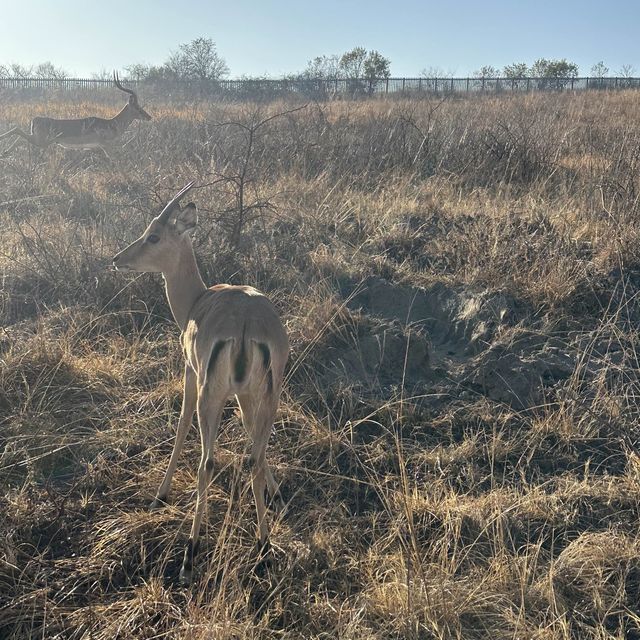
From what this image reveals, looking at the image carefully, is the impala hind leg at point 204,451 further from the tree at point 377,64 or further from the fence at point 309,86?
the tree at point 377,64

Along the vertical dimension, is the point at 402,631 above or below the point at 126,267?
below

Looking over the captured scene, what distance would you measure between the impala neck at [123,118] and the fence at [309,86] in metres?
5.68

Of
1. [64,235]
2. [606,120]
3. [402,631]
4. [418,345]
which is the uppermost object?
[606,120]

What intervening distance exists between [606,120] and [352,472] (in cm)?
1166

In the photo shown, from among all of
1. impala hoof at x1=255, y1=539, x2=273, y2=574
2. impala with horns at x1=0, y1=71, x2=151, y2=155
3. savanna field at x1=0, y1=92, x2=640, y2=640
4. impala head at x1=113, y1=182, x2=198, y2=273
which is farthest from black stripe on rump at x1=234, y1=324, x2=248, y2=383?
impala with horns at x1=0, y1=71, x2=151, y2=155

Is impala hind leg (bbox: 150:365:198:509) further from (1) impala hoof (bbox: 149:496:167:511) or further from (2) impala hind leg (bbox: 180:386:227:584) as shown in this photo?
(2) impala hind leg (bbox: 180:386:227:584)

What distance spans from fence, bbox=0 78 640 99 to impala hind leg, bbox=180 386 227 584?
49.2 ft

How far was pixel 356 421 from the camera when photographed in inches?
150

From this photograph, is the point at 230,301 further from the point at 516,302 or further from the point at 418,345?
the point at 516,302

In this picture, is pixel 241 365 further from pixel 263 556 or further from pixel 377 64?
pixel 377 64

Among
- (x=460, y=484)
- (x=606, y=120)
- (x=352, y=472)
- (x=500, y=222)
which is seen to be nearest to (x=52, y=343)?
(x=352, y=472)

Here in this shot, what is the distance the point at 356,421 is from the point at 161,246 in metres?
1.55

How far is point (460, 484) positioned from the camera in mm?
3498

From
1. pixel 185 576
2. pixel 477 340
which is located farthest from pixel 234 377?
pixel 477 340
